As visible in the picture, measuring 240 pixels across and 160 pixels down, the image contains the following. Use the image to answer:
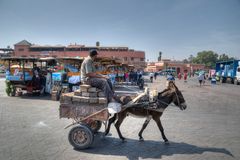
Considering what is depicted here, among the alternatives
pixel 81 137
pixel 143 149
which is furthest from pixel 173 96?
pixel 81 137

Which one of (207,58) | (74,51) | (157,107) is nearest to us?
(157,107)

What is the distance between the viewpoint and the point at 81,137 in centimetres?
590

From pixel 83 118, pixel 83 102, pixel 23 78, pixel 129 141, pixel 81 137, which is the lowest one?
pixel 129 141

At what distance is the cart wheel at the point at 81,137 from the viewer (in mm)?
5765

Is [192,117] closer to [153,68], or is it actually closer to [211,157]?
[211,157]

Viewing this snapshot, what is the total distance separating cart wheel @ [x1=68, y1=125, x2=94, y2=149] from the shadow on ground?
202 mm

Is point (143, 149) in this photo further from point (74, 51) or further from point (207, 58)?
point (207, 58)

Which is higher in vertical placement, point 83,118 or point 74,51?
point 74,51

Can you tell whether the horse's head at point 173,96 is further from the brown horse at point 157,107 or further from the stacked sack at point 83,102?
the stacked sack at point 83,102

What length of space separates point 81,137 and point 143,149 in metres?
1.64

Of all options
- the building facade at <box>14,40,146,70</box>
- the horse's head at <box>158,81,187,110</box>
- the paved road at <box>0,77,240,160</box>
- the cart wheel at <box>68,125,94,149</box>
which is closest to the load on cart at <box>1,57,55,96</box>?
the paved road at <box>0,77,240,160</box>

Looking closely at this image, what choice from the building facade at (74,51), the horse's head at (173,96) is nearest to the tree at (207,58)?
the building facade at (74,51)

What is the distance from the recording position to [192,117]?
10.1 meters

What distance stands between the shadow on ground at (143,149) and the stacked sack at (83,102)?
1.01 meters
